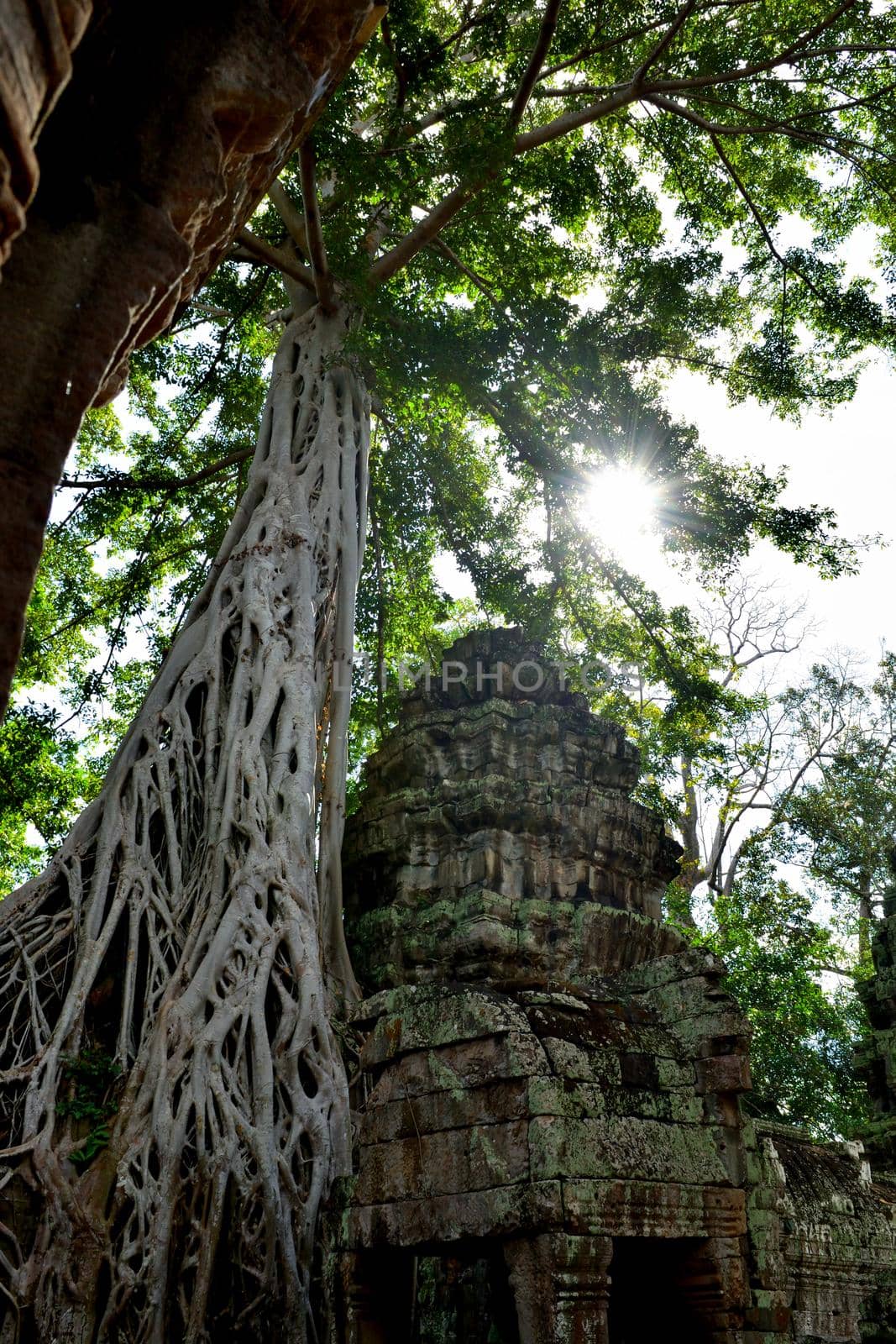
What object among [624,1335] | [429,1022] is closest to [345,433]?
[429,1022]

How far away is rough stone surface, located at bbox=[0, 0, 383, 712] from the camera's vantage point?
1539mm

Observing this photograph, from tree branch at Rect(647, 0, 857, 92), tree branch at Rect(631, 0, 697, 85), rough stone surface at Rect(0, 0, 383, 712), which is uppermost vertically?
tree branch at Rect(647, 0, 857, 92)


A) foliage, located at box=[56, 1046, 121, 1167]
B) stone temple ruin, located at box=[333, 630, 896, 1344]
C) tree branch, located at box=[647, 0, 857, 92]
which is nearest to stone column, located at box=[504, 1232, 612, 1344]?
stone temple ruin, located at box=[333, 630, 896, 1344]

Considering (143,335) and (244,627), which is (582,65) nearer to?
(244,627)

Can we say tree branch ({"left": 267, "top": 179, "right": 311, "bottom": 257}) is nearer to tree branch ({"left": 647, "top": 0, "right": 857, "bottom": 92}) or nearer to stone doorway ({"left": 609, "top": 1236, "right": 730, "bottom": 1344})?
tree branch ({"left": 647, "top": 0, "right": 857, "bottom": 92})

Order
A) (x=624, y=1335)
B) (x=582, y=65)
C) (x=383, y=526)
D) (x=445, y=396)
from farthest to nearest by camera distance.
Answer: (x=383, y=526)
(x=445, y=396)
(x=582, y=65)
(x=624, y=1335)

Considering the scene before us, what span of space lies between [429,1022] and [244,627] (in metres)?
3.78

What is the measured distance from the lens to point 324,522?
25.4ft

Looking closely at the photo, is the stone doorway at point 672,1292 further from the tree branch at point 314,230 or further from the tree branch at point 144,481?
the tree branch at point 144,481

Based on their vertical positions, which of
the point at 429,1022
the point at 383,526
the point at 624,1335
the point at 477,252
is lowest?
the point at 624,1335

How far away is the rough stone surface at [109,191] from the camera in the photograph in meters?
1.54

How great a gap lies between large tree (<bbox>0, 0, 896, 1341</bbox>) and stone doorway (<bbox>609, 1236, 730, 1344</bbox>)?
155 cm

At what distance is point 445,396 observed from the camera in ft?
35.2

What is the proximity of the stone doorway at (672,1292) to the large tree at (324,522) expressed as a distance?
5.09ft
